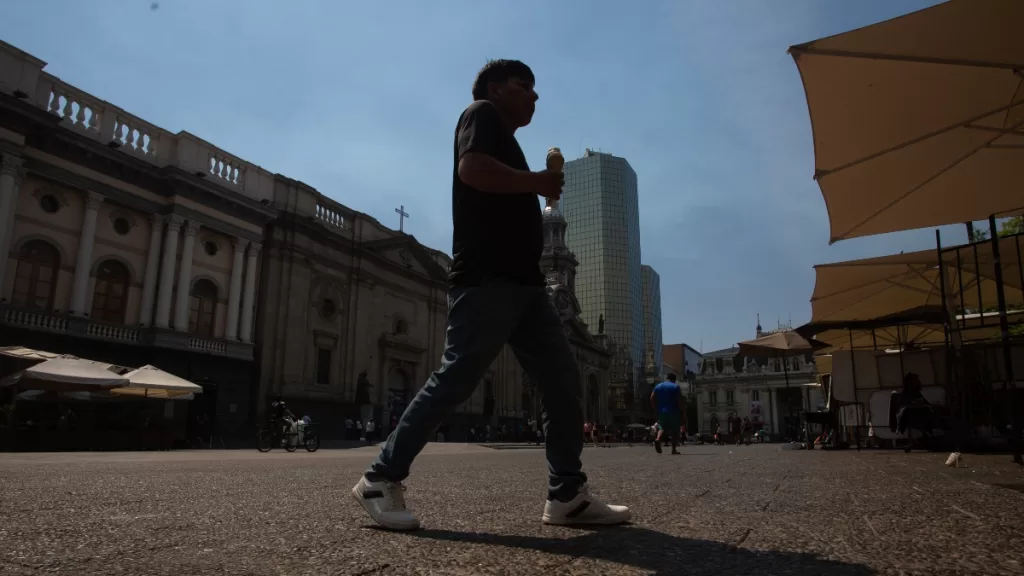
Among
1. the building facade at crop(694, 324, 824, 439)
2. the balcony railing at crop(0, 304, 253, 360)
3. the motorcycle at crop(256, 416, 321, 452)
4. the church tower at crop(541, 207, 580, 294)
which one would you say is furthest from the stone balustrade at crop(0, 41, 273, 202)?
the building facade at crop(694, 324, 824, 439)

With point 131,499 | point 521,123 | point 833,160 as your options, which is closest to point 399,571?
point 521,123

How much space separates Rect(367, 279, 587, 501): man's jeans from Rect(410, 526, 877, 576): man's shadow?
27cm

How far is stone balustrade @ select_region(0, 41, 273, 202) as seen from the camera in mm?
17375

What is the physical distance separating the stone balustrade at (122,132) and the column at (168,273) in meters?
1.91

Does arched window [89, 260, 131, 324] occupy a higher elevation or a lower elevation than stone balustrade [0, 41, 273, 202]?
lower

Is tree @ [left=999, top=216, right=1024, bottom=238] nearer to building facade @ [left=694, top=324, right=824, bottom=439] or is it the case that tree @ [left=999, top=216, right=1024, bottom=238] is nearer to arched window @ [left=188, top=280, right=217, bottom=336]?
arched window @ [left=188, top=280, right=217, bottom=336]

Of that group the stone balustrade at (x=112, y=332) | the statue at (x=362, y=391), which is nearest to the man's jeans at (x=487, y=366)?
the stone balustrade at (x=112, y=332)

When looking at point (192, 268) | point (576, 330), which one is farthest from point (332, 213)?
point (576, 330)

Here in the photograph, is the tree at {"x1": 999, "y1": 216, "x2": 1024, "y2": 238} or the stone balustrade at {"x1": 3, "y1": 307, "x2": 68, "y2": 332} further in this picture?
the tree at {"x1": 999, "y1": 216, "x2": 1024, "y2": 238}

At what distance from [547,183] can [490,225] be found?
0.27m

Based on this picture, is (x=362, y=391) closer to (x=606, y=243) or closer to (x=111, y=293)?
(x=111, y=293)

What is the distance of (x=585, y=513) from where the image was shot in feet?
7.26

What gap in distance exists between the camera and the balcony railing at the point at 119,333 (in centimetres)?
1664

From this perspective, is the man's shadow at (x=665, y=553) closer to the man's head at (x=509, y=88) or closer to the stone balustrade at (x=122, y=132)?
the man's head at (x=509, y=88)
